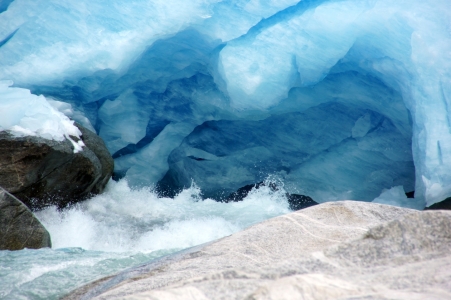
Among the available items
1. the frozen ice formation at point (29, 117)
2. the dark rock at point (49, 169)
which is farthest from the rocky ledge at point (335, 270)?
the frozen ice formation at point (29, 117)

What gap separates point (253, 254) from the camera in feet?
6.08

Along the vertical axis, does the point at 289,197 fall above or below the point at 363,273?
below

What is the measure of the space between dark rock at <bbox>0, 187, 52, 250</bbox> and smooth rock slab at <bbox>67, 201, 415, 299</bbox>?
164cm

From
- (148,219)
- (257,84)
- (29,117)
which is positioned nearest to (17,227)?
(29,117)

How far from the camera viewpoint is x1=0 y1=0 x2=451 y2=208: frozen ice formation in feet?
15.0

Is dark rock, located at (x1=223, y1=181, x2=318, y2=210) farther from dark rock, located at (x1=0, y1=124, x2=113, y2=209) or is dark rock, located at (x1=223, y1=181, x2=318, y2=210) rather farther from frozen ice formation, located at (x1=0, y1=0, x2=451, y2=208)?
dark rock, located at (x1=0, y1=124, x2=113, y2=209)

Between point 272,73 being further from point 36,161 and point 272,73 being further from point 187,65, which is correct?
point 36,161

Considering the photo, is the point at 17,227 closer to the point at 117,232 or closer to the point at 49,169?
the point at 49,169

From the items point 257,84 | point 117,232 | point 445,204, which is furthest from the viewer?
point 257,84

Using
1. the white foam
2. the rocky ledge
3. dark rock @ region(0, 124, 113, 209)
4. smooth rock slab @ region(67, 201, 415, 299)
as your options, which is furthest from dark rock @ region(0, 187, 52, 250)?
the rocky ledge

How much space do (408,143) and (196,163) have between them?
2.95 metres

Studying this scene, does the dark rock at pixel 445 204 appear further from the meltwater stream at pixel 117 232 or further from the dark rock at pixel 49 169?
the dark rock at pixel 49 169

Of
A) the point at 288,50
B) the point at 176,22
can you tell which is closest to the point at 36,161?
the point at 176,22

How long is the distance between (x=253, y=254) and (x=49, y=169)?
305 cm
